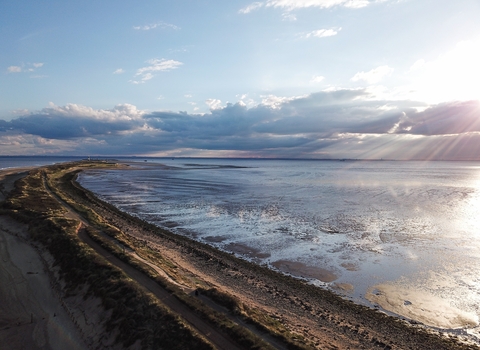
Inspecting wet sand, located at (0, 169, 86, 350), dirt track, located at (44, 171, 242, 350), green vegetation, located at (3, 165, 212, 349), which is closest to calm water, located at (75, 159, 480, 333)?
dirt track, located at (44, 171, 242, 350)

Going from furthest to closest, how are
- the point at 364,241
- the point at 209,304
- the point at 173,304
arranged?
the point at 364,241 < the point at 209,304 < the point at 173,304

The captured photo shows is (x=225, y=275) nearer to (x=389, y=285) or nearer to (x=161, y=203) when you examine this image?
(x=389, y=285)

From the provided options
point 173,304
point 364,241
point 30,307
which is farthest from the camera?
point 364,241

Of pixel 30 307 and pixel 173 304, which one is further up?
pixel 173 304

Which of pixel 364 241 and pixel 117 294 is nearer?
pixel 117 294

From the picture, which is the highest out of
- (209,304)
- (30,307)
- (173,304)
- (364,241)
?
(173,304)

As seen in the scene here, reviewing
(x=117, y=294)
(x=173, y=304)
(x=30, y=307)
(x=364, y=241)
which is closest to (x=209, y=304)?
(x=173, y=304)

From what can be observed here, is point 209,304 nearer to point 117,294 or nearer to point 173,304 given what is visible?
point 173,304

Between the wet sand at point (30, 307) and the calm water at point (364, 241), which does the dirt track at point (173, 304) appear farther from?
the calm water at point (364, 241)
